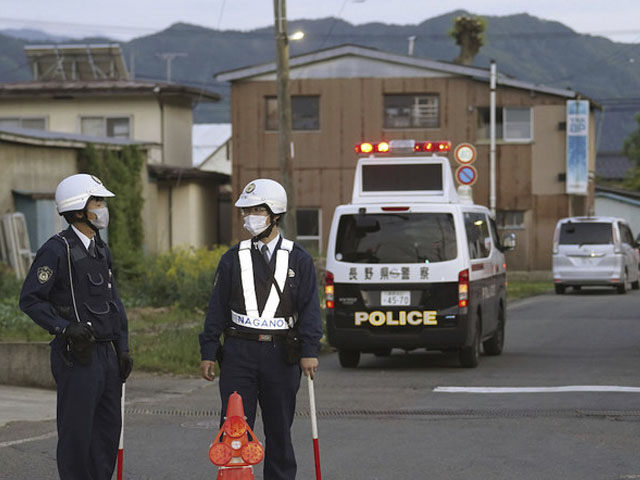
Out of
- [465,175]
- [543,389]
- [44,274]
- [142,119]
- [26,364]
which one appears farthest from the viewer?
[142,119]

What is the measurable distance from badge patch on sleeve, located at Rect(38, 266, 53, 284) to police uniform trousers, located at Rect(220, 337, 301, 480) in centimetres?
109

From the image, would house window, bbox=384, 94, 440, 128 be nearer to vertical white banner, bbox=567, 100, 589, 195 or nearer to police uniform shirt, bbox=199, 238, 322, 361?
vertical white banner, bbox=567, 100, 589, 195

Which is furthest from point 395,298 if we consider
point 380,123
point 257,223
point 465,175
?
point 380,123

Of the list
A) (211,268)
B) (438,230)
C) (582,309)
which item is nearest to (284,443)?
(438,230)

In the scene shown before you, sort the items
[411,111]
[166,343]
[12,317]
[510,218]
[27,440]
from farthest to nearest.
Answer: [510,218] → [411,111] → [12,317] → [166,343] → [27,440]

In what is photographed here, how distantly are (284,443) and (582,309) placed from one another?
19876 mm

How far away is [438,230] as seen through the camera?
14.8 metres

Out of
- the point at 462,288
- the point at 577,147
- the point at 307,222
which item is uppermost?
the point at 577,147

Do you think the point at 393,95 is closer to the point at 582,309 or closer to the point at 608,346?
the point at 582,309

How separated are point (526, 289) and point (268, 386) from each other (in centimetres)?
2830

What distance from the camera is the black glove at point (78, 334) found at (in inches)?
257

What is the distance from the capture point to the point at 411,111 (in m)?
40.3

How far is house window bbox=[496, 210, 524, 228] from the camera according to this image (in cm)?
4094

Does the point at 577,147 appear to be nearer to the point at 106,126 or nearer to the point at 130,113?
the point at 130,113
